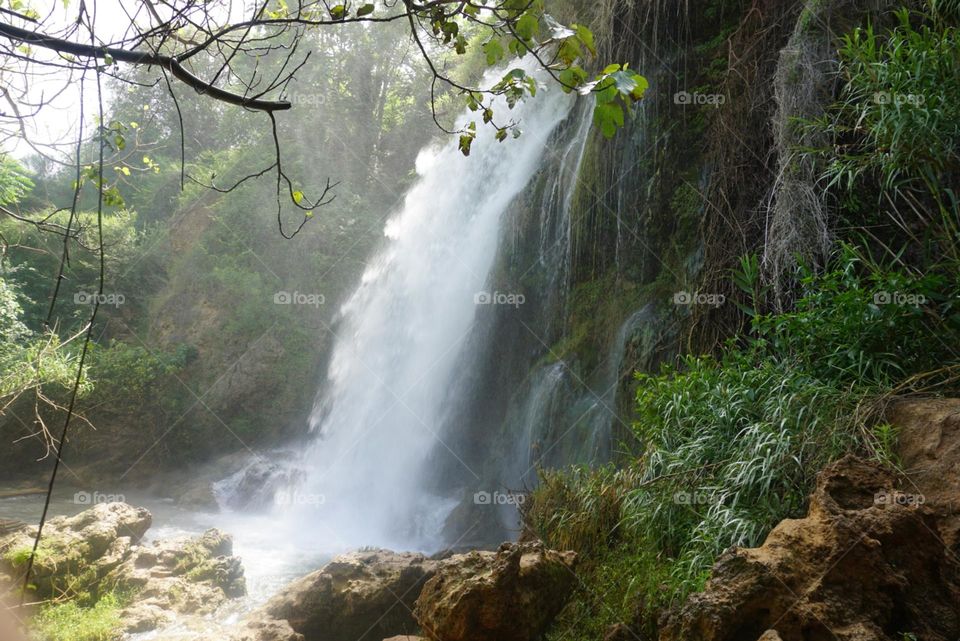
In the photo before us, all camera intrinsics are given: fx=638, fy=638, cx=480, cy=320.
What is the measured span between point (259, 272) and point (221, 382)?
412 centimetres

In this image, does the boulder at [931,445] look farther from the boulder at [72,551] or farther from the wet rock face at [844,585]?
the boulder at [72,551]

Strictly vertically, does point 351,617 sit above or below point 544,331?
below

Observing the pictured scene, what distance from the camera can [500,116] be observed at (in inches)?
486

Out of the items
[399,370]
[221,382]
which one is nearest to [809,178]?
[399,370]

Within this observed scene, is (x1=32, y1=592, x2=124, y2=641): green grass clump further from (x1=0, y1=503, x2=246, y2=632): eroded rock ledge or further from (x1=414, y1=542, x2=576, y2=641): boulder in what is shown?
(x1=414, y1=542, x2=576, y2=641): boulder

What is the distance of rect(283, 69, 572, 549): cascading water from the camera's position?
10.6 m

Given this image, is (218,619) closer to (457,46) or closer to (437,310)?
(457,46)

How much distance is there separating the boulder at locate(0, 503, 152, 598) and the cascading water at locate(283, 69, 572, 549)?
3.36 m

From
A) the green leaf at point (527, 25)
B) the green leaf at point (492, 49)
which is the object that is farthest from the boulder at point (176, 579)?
the green leaf at point (527, 25)

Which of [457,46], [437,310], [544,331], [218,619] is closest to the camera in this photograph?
[457,46]

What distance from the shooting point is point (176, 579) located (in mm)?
6688

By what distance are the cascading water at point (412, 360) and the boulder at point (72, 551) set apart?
336 cm

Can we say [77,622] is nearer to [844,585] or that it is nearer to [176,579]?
[176,579]

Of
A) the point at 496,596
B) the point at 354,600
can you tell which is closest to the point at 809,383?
the point at 496,596
